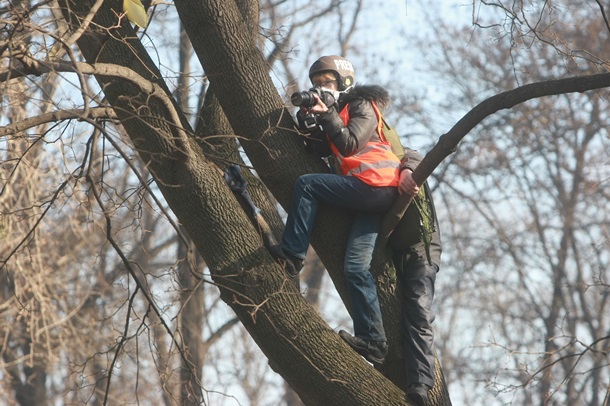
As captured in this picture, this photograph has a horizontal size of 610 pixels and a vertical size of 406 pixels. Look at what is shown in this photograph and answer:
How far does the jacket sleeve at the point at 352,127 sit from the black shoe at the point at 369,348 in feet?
3.14

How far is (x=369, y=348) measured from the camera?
4.57 m

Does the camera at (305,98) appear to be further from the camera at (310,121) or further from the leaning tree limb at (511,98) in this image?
the leaning tree limb at (511,98)

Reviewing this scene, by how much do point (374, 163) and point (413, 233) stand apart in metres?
0.41

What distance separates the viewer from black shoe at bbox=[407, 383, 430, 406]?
4.48m

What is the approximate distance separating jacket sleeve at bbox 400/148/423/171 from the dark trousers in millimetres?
444

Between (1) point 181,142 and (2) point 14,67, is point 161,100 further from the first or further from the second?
(2) point 14,67

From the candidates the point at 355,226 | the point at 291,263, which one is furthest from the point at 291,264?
the point at 355,226

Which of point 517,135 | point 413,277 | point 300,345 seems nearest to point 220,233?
point 300,345

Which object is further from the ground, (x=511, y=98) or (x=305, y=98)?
(x=305, y=98)

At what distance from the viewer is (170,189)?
462 cm

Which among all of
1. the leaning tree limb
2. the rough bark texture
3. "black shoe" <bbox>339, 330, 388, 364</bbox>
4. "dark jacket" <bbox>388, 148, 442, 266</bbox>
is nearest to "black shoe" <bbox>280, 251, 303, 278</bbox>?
the rough bark texture

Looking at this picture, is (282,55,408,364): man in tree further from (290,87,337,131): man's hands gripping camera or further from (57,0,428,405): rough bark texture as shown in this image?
(57,0,428,405): rough bark texture

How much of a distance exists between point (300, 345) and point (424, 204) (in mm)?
971

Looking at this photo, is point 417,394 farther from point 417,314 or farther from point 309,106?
point 309,106
